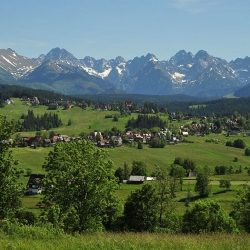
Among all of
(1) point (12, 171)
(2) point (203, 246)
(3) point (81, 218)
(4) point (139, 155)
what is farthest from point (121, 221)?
(4) point (139, 155)

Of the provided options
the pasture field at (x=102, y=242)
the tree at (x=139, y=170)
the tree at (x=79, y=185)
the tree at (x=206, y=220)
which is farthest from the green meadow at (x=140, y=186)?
the tree at (x=139, y=170)

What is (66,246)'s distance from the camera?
52.1ft

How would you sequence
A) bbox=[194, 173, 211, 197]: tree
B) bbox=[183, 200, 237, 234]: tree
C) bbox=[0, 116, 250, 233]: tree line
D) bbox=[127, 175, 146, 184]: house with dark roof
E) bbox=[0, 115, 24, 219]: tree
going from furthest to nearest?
bbox=[127, 175, 146, 184]: house with dark roof, bbox=[194, 173, 211, 197]: tree, bbox=[183, 200, 237, 234]: tree, bbox=[0, 116, 250, 233]: tree line, bbox=[0, 115, 24, 219]: tree

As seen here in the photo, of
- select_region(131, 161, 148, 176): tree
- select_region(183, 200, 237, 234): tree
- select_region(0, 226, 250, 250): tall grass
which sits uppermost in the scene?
select_region(0, 226, 250, 250): tall grass

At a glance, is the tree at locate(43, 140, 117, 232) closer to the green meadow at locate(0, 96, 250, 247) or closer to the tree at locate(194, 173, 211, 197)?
the green meadow at locate(0, 96, 250, 247)

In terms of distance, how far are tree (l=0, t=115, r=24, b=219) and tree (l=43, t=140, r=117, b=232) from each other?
167 inches

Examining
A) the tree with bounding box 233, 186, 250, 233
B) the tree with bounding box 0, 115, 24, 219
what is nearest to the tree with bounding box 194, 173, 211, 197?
the tree with bounding box 233, 186, 250, 233

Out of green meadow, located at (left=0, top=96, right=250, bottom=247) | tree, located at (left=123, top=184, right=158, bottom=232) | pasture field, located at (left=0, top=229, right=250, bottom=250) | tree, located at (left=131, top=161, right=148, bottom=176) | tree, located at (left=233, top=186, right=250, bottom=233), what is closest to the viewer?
pasture field, located at (left=0, top=229, right=250, bottom=250)

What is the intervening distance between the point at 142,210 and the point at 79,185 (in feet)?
66.6

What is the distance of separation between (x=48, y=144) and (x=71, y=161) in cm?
16263

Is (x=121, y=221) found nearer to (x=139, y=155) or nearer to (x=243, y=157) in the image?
(x=139, y=155)

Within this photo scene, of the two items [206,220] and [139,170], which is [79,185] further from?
[139,170]

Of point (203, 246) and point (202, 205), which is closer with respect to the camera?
point (203, 246)

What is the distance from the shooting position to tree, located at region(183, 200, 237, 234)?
4210cm
